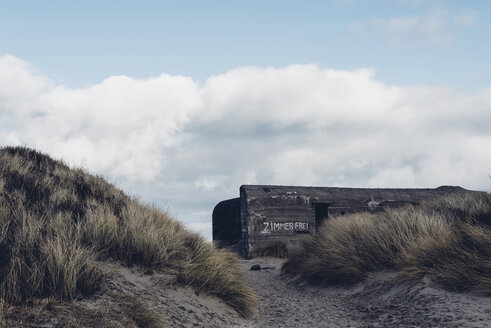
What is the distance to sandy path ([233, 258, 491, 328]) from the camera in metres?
6.38

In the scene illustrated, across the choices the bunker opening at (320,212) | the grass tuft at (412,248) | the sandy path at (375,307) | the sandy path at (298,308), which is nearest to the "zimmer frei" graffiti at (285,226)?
the bunker opening at (320,212)

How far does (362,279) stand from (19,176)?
27.3ft

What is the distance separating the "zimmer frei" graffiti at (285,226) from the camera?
61.3ft

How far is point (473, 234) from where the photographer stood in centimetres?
827

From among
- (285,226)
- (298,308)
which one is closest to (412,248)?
(298,308)

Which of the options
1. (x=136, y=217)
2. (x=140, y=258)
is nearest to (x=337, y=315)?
(x=140, y=258)

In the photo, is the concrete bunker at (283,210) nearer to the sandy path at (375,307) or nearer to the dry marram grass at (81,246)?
the dry marram grass at (81,246)

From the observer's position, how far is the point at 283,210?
62.8 feet

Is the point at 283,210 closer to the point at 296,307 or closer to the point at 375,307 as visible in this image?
the point at 296,307

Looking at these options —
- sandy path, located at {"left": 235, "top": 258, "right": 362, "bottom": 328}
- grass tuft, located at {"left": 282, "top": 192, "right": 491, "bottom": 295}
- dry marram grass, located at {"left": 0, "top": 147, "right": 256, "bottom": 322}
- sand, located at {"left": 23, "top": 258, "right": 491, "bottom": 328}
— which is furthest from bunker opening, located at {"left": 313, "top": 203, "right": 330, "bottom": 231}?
sand, located at {"left": 23, "top": 258, "right": 491, "bottom": 328}

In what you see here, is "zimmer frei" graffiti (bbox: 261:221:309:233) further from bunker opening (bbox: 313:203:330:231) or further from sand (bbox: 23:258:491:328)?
sand (bbox: 23:258:491:328)

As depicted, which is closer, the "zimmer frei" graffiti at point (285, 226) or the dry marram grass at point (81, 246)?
the dry marram grass at point (81, 246)

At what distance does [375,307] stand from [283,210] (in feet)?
37.8

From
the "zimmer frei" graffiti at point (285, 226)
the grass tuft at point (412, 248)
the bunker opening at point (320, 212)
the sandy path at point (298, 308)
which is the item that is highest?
the bunker opening at point (320, 212)
